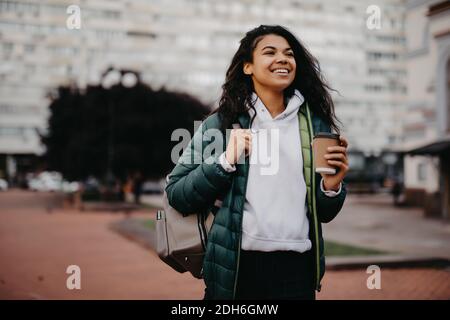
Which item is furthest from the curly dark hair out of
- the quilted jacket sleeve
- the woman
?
the quilted jacket sleeve

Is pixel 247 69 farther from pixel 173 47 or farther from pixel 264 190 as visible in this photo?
pixel 173 47

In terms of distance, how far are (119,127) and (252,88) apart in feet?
82.2

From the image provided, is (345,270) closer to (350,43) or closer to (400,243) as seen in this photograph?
(400,243)

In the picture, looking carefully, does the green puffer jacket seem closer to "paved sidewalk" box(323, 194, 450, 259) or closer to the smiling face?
the smiling face

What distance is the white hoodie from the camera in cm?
218

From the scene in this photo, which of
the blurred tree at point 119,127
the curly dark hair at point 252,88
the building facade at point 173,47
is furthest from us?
the building facade at point 173,47

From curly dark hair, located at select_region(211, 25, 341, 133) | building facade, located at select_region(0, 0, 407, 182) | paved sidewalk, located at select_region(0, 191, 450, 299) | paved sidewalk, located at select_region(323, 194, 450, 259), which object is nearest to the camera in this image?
curly dark hair, located at select_region(211, 25, 341, 133)

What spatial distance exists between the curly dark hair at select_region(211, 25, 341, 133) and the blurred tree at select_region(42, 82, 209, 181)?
80.0ft

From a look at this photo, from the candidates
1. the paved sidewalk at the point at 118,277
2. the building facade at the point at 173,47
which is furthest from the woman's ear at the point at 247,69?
the building facade at the point at 173,47

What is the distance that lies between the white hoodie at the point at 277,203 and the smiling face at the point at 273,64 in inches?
8.4

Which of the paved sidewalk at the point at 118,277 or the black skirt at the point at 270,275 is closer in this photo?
the black skirt at the point at 270,275

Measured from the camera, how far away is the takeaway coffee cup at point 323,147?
210 centimetres

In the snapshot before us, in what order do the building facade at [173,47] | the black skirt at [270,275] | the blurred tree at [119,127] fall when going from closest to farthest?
the black skirt at [270,275] < the blurred tree at [119,127] < the building facade at [173,47]

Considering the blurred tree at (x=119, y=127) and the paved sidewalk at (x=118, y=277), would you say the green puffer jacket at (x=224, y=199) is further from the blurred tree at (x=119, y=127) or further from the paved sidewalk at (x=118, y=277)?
the blurred tree at (x=119, y=127)
